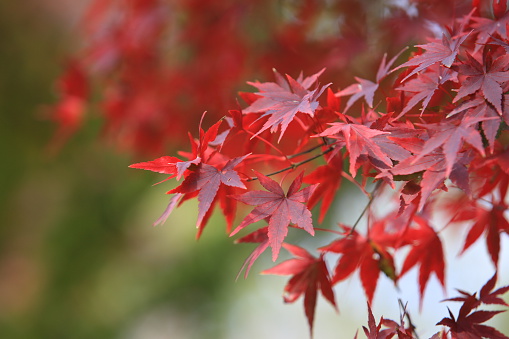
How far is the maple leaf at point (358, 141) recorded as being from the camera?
1.79 ft

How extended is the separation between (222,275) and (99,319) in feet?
2.13

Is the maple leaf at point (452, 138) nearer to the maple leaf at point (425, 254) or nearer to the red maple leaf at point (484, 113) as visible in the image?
the red maple leaf at point (484, 113)

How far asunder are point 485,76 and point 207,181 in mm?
285

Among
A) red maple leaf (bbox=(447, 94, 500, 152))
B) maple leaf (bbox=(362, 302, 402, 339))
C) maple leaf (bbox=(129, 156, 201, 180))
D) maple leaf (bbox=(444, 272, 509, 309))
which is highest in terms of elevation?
red maple leaf (bbox=(447, 94, 500, 152))

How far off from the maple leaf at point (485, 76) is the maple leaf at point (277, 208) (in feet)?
0.57

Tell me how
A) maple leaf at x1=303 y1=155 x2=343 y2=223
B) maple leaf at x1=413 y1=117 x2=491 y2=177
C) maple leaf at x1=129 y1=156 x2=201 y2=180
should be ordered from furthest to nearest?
1. maple leaf at x1=303 y1=155 x2=343 y2=223
2. maple leaf at x1=129 y1=156 x2=201 y2=180
3. maple leaf at x1=413 y1=117 x2=491 y2=177

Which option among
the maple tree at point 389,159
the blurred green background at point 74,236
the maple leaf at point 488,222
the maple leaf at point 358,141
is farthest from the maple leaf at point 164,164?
the blurred green background at point 74,236

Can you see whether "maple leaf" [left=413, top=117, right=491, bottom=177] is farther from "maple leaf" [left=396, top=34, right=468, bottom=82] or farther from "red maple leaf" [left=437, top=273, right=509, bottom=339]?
"red maple leaf" [left=437, top=273, right=509, bottom=339]

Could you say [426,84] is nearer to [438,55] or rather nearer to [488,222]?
[438,55]

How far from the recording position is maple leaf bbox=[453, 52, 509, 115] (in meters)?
0.53

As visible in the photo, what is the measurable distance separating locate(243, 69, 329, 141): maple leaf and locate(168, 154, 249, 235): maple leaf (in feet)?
0.16

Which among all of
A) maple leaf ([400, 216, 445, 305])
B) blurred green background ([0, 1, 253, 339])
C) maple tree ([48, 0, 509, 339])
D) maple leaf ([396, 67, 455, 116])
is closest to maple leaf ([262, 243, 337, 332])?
maple tree ([48, 0, 509, 339])

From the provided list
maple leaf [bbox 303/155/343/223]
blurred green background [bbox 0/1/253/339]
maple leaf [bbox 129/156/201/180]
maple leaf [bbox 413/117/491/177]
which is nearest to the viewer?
maple leaf [bbox 413/117/491/177]

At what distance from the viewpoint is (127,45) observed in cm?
143
